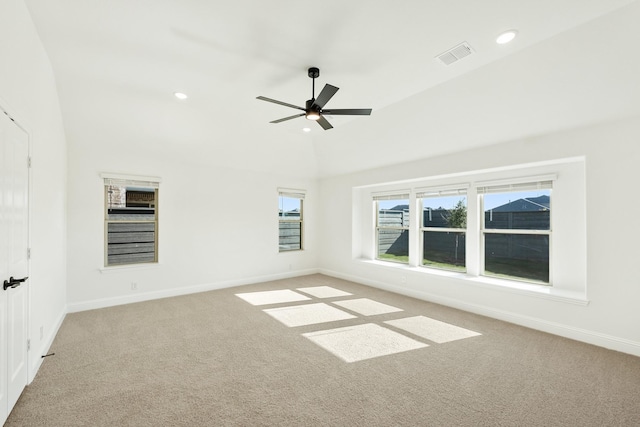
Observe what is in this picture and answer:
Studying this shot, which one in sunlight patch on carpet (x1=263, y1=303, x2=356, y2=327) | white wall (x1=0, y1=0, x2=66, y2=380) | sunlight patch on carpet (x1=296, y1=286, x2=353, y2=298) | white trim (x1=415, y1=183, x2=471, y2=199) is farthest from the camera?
sunlight patch on carpet (x1=296, y1=286, x2=353, y2=298)

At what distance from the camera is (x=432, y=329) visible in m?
3.68

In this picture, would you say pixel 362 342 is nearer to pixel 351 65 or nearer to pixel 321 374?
pixel 321 374

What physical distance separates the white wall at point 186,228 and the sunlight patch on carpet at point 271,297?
0.86m

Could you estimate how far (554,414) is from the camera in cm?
209

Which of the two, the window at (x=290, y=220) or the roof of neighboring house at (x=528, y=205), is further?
the window at (x=290, y=220)

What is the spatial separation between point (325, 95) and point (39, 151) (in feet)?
9.19

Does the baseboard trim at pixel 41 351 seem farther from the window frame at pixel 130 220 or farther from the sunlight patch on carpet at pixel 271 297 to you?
the sunlight patch on carpet at pixel 271 297

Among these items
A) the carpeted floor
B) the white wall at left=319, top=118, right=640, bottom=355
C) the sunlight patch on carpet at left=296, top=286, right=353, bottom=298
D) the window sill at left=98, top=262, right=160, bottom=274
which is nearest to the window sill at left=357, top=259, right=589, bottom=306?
the white wall at left=319, top=118, right=640, bottom=355

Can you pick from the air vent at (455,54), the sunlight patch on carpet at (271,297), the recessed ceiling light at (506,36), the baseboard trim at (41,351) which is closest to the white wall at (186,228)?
the baseboard trim at (41,351)

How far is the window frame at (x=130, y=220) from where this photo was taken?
4625 millimetres

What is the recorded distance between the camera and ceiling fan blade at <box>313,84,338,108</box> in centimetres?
269

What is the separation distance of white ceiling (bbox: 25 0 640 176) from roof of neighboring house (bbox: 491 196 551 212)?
1016 millimetres

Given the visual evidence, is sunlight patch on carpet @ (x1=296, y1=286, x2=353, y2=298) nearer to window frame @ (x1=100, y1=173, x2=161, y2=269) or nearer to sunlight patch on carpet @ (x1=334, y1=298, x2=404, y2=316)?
sunlight patch on carpet @ (x1=334, y1=298, x2=404, y2=316)

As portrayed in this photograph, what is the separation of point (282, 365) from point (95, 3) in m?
3.44
